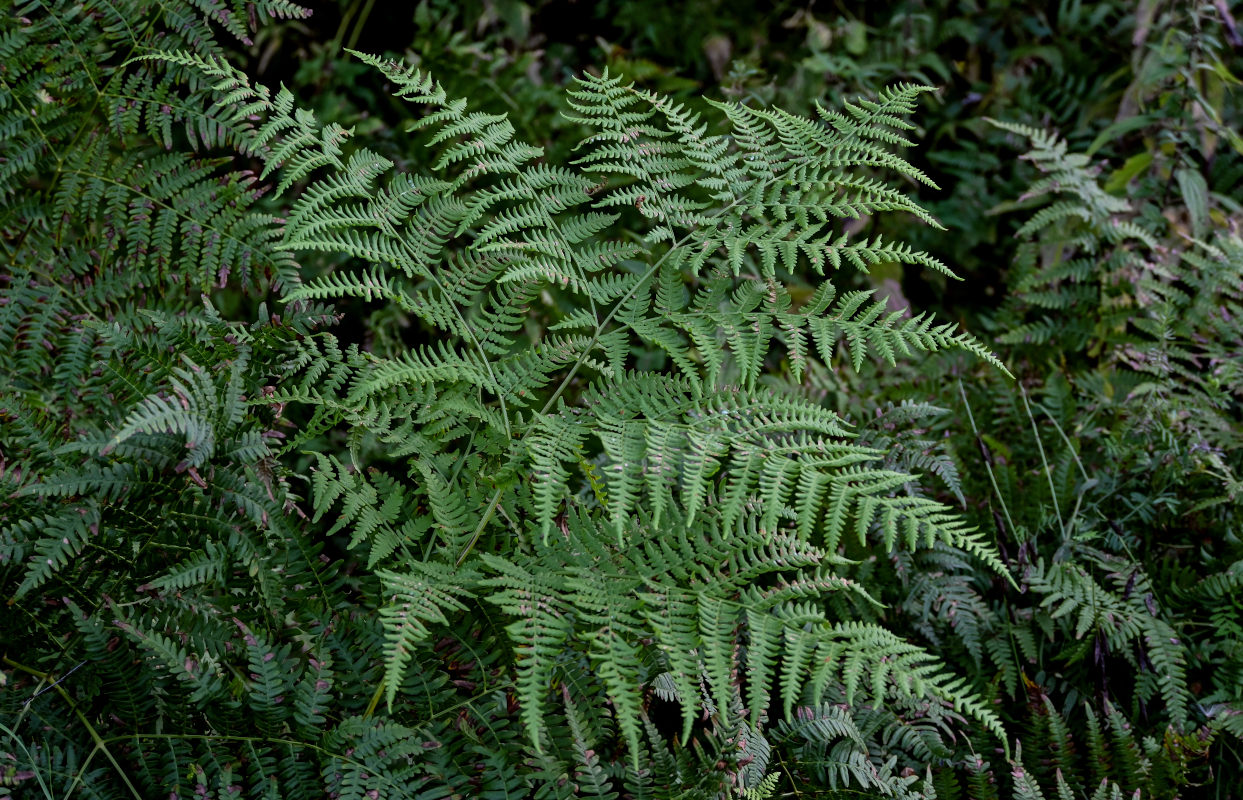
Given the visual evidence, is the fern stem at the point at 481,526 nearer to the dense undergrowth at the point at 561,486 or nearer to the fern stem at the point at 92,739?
the dense undergrowth at the point at 561,486

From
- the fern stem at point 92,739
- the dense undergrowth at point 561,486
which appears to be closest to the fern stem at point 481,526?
the dense undergrowth at point 561,486

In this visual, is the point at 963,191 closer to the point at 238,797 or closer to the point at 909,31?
the point at 909,31

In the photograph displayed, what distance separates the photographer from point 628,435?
1.46 metres

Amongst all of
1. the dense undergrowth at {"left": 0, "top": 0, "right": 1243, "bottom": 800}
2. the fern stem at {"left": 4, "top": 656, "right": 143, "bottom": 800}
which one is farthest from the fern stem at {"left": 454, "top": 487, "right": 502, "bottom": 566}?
the fern stem at {"left": 4, "top": 656, "right": 143, "bottom": 800}

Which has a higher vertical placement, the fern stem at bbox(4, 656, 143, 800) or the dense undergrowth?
the dense undergrowth

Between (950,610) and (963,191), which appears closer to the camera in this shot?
(950,610)

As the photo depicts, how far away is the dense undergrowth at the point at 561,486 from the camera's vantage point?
1.40 metres

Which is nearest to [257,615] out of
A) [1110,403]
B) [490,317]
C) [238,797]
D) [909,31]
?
[238,797]

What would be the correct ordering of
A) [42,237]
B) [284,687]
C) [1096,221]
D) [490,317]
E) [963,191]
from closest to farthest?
[284,687] < [490,317] < [42,237] < [1096,221] < [963,191]

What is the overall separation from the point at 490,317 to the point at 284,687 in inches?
27.3

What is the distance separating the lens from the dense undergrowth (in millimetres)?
1396

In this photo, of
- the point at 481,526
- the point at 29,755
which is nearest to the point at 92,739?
the point at 29,755

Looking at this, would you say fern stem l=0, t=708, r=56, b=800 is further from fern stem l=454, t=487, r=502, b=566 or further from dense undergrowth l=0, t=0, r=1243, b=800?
Result: fern stem l=454, t=487, r=502, b=566

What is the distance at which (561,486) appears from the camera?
1403 millimetres
